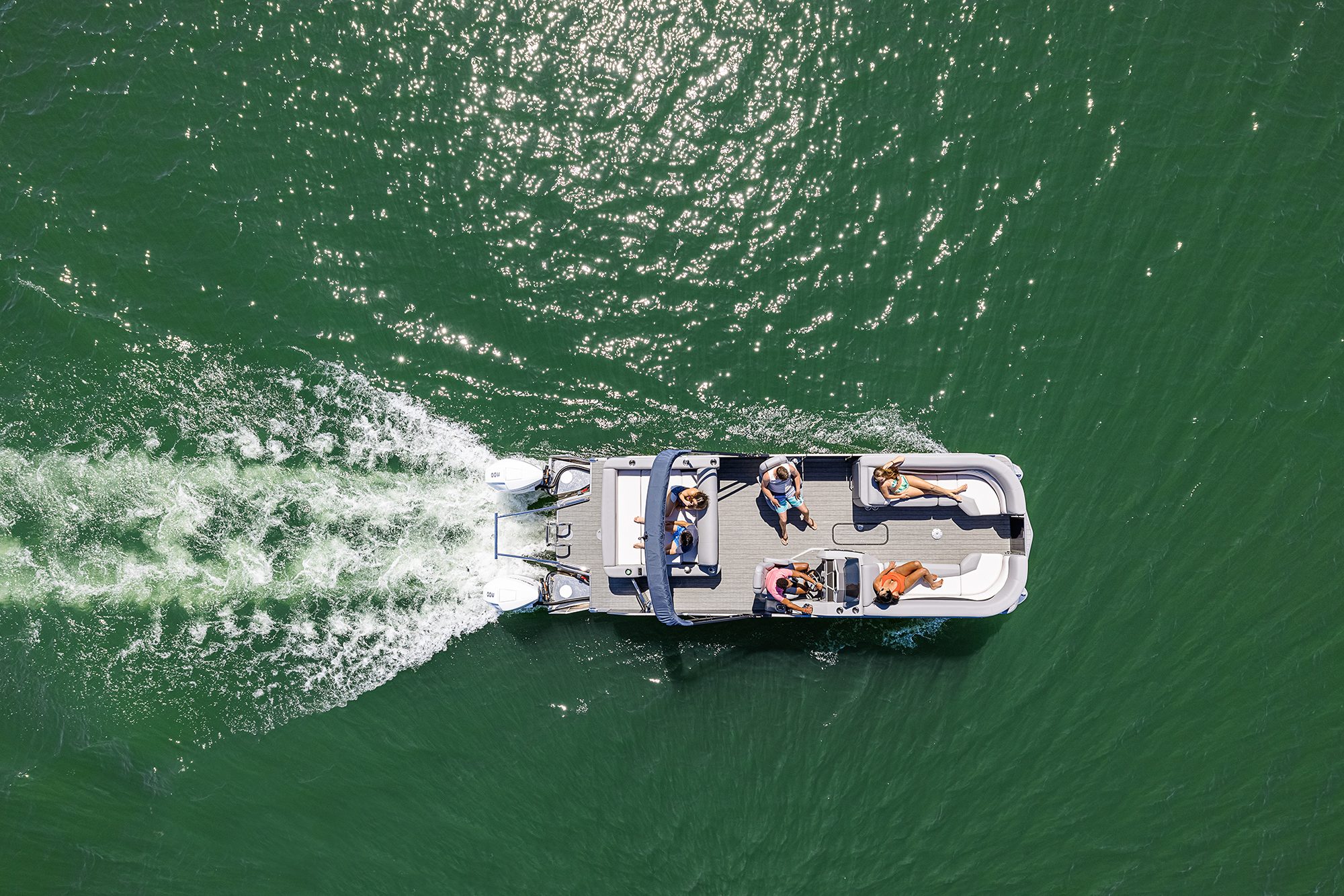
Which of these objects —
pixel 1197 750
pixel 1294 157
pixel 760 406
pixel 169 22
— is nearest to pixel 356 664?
pixel 760 406

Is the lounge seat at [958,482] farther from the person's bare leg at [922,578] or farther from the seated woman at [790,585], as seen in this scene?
the seated woman at [790,585]

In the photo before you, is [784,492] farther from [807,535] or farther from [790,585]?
[790,585]

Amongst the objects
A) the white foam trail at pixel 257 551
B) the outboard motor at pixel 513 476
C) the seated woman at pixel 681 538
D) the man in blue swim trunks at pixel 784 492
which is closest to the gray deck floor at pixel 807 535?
the man in blue swim trunks at pixel 784 492

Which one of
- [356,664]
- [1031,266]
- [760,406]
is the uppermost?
[1031,266]

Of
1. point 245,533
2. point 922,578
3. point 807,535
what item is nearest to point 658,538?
point 807,535

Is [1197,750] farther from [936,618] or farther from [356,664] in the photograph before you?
[356,664]
